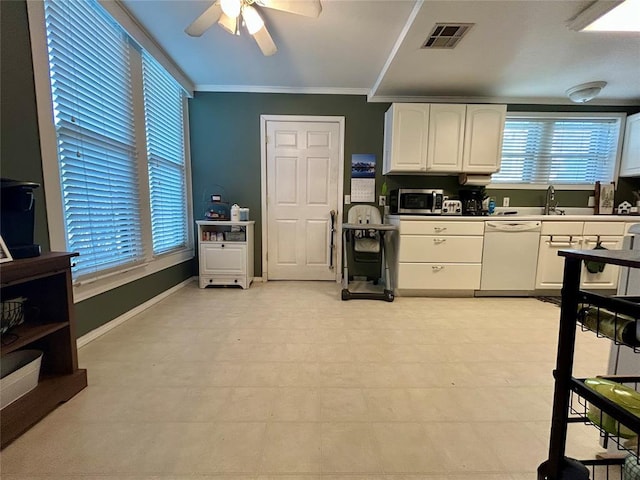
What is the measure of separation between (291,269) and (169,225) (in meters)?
1.55

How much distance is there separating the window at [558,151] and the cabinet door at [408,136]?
1179 mm

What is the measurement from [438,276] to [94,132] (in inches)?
130

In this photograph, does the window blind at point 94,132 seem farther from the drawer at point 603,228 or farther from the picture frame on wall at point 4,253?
the drawer at point 603,228

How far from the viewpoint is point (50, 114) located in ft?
5.31

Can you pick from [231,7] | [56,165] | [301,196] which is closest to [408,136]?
[301,196]

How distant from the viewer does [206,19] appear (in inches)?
74.4

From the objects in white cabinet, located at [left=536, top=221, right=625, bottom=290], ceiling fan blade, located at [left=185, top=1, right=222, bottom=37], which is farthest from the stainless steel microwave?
ceiling fan blade, located at [left=185, top=1, right=222, bottom=37]

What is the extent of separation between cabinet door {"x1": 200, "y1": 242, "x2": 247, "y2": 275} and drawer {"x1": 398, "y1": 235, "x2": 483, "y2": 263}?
1.83 m

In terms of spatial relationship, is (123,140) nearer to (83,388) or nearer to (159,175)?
(159,175)

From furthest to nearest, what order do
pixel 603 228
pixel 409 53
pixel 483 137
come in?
1. pixel 483 137
2. pixel 603 228
3. pixel 409 53

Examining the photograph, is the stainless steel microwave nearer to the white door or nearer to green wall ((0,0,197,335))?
the white door

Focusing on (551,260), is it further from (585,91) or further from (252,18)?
(252,18)

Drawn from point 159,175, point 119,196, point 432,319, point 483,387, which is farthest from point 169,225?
point 483,387

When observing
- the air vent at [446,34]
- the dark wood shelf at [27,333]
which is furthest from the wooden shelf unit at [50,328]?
the air vent at [446,34]
